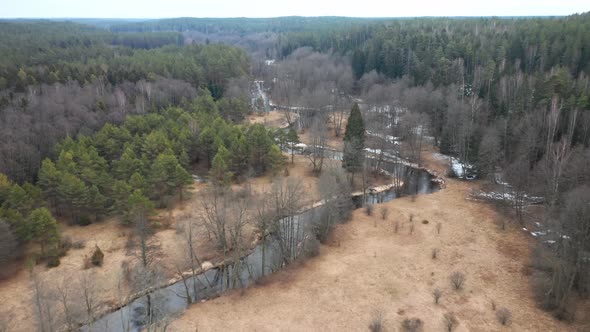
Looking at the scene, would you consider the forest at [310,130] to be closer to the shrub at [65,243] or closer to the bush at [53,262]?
the shrub at [65,243]

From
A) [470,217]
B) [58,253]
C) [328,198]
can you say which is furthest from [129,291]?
[470,217]

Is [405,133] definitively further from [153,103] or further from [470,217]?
[153,103]

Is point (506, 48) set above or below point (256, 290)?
above

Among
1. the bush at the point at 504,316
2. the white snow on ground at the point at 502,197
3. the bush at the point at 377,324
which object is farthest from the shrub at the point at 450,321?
the white snow on ground at the point at 502,197

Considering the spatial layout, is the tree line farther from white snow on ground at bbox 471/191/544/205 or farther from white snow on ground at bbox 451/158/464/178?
white snow on ground at bbox 471/191/544/205

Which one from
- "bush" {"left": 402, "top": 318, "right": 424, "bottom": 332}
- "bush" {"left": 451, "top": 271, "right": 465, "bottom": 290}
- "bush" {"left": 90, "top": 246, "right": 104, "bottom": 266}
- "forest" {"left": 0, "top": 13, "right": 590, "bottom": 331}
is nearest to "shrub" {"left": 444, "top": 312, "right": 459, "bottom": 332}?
"bush" {"left": 402, "top": 318, "right": 424, "bottom": 332}

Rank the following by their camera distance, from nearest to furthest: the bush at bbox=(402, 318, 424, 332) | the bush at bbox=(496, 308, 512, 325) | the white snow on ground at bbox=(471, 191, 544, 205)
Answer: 1. the bush at bbox=(402, 318, 424, 332)
2. the bush at bbox=(496, 308, 512, 325)
3. the white snow on ground at bbox=(471, 191, 544, 205)
